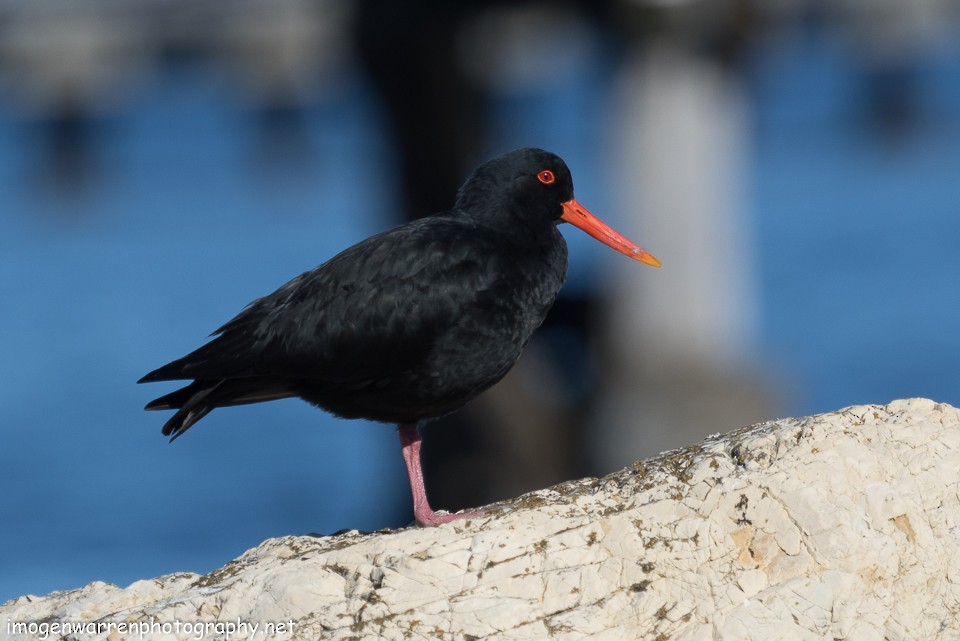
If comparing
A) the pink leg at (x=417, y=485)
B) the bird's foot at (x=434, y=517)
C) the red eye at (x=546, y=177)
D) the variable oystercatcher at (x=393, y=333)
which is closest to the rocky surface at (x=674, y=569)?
the bird's foot at (x=434, y=517)

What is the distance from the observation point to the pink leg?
18.3ft

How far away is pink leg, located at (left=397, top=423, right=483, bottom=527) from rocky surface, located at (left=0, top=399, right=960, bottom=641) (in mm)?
552

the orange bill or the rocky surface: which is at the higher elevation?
the orange bill

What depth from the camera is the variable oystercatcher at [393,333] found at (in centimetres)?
586

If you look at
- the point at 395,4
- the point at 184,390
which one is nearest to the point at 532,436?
the point at 395,4

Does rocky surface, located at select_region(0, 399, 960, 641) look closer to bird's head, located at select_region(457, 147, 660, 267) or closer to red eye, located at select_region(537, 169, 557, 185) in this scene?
bird's head, located at select_region(457, 147, 660, 267)

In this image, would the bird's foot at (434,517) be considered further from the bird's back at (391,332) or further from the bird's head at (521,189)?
the bird's head at (521,189)

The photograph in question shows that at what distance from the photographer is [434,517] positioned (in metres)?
5.71

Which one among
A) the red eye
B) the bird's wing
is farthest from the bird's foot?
the red eye

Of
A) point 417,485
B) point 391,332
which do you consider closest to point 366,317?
point 391,332

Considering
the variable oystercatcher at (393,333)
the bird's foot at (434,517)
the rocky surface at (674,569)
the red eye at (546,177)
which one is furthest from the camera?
the red eye at (546,177)

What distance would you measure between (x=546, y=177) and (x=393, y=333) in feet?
4.11

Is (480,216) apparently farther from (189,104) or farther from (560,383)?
(189,104)

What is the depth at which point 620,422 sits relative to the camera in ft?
34.4
